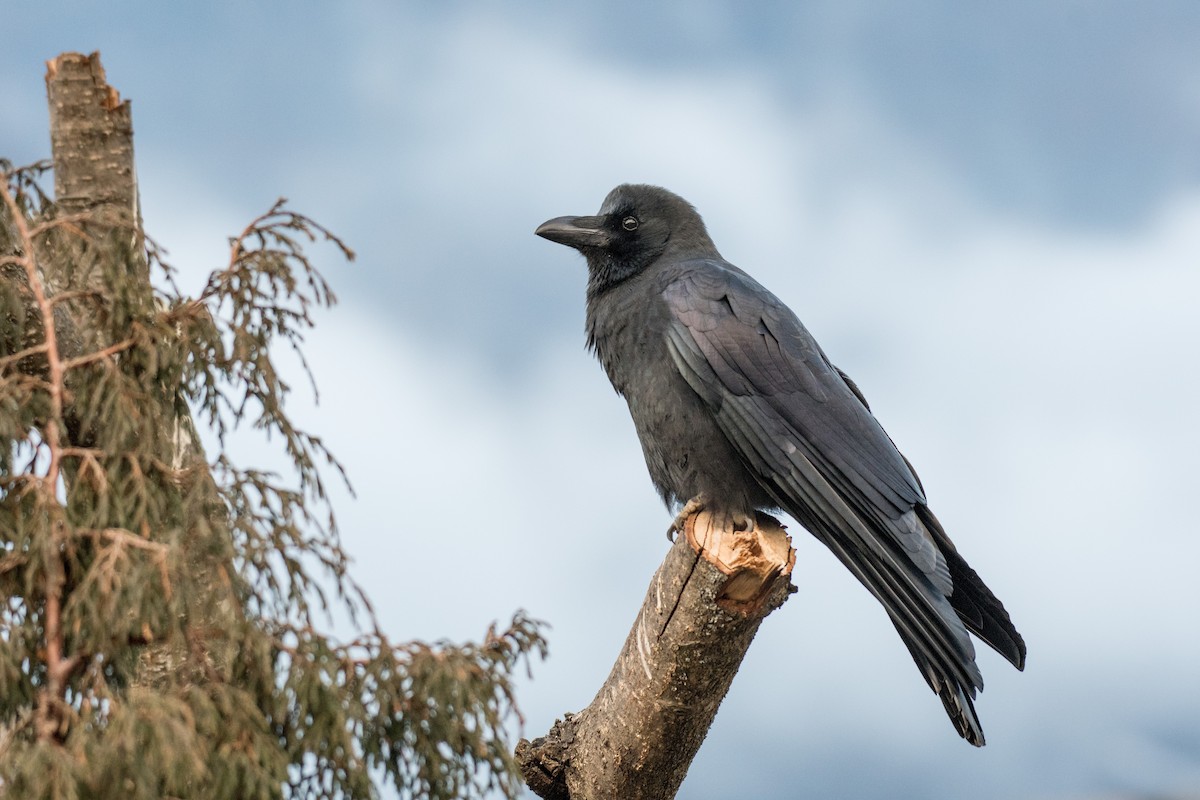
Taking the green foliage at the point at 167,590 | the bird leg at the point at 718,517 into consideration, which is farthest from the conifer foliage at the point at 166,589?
the bird leg at the point at 718,517

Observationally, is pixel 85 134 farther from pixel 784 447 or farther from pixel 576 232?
pixel 784 447

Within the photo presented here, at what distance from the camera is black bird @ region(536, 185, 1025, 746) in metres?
4.46

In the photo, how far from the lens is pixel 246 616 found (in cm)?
328

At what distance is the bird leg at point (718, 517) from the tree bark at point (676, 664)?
0.11 feet

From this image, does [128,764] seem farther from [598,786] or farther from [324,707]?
[598,786]

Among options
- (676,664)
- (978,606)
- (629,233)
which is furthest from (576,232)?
(978,606)

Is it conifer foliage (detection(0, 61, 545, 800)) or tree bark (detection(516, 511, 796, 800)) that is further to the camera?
tree bark (detection(516, 511, 796, 800))

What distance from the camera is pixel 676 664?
434cm

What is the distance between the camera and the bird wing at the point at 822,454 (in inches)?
174

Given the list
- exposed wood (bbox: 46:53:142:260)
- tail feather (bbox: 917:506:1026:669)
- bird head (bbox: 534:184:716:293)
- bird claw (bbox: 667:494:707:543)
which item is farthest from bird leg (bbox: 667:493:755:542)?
exposed wood (bbox: 46:53:142:260)

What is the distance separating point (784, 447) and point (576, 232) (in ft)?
5.26

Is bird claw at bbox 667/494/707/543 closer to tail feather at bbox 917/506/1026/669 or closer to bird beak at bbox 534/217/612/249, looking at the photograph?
tail feather at bbox 917/506/1026/669

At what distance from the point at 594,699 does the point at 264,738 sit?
181 centimetres

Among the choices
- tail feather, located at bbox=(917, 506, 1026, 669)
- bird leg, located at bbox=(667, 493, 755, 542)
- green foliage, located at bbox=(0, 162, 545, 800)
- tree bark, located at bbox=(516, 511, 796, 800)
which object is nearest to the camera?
green foliage, located at bbox=(0, 162, 545, 800)
